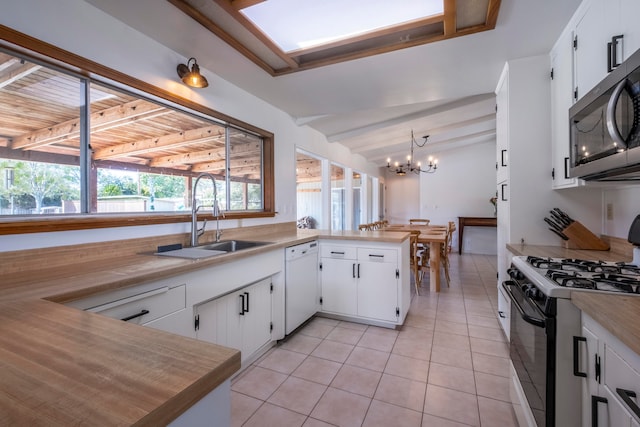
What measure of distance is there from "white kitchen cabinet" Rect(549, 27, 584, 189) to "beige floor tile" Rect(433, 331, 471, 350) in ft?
4.74

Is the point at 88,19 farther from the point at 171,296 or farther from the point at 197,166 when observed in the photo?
the point at 171,296

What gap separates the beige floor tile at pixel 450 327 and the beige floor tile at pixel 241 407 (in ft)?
5.86

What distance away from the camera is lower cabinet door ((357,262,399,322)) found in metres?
2.66

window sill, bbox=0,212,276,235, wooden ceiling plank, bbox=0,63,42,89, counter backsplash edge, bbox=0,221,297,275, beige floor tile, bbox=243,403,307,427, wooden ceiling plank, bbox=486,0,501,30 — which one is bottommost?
beige floor tile, bbox=243,403,307,427

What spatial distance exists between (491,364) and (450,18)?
237cm

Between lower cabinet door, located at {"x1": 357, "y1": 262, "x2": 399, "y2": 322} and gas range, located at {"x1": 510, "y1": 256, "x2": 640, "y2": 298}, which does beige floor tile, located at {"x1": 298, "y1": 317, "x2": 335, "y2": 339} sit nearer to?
lower cabinet door, located at {"x1": 357, "y1": 262, "x2": 399, "y2": 322}

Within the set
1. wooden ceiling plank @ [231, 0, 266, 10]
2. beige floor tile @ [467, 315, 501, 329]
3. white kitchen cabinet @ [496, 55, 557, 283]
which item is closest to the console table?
beige floor tile @ [467, 315, 501, 329]

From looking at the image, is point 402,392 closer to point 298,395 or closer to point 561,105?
point 298,395

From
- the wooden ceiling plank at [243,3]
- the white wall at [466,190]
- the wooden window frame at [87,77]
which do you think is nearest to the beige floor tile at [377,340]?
the wooden window frame at [87,77]

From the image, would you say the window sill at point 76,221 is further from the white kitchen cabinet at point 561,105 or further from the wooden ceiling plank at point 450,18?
the white kitchen cabinet at point 561,105

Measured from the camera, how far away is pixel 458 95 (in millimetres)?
3029

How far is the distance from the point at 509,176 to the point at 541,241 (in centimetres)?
58

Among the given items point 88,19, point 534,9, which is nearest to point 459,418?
point 534,9

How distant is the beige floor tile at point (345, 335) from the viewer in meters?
2.51
